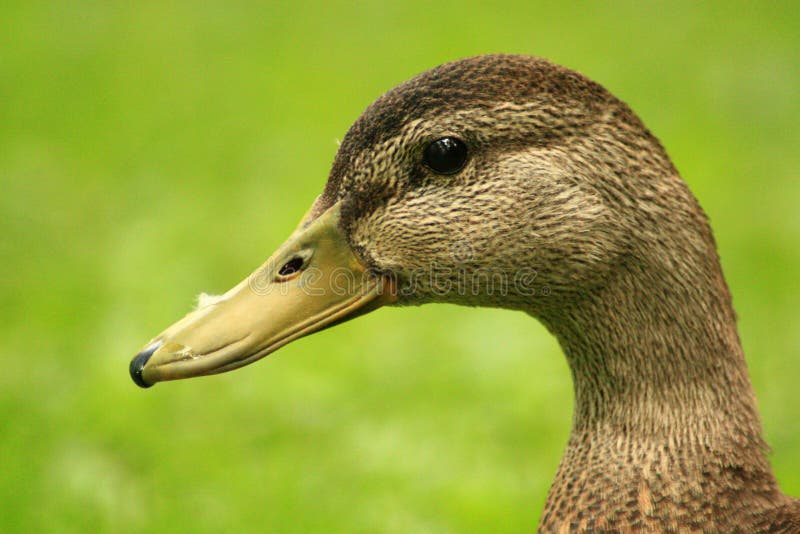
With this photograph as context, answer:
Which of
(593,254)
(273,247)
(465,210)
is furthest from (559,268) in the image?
(273,247)

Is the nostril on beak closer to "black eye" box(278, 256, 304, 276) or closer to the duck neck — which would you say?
"black eye" box(278, 256, 304, 276)

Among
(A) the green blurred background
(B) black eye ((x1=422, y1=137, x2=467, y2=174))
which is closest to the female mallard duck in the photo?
(B) black eye ((x1=422, y1=137, x2=467, y2=174))

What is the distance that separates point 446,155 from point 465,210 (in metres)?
0.12

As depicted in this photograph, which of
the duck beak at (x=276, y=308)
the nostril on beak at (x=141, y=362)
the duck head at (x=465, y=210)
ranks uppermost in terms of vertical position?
the duck head at (x=465, y=210)

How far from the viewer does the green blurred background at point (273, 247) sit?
3.51 metres

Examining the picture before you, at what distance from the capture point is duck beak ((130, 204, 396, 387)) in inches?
85.0

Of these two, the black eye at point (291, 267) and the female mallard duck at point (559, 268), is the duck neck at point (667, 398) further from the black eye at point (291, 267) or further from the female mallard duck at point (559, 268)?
the black eye at point (291, 267)

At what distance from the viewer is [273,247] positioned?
495 centimetres

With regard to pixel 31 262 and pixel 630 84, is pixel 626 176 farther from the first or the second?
pixel 630 84

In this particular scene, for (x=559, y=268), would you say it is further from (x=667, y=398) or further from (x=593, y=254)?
(x=667, y=398)

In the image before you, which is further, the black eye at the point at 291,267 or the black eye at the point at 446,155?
the black eye at the point at 291,267

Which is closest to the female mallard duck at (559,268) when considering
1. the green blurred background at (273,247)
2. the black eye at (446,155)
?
the black eye at (446,155)

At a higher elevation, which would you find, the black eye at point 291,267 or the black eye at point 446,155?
the black eye at point 446,155

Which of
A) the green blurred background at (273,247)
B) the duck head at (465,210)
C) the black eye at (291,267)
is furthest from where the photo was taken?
the green blurred background at (273,247)
